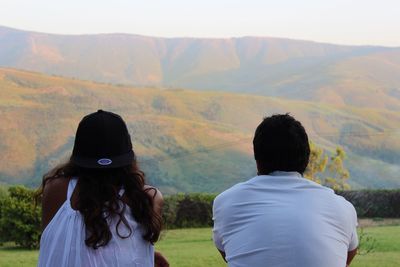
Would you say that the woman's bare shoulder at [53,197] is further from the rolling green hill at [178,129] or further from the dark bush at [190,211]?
the rolling green hill at [178,129]

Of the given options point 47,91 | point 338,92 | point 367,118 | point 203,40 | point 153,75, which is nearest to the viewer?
point 47,91

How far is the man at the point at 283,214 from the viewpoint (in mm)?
2533

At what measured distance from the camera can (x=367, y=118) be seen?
7675 cm

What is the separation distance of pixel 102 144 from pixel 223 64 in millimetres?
137876

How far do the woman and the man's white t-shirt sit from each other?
301 mm

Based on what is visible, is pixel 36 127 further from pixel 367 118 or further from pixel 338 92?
pixel 338 92

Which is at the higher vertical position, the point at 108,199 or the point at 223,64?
the point at 108,199

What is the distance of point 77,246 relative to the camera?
8.04ft

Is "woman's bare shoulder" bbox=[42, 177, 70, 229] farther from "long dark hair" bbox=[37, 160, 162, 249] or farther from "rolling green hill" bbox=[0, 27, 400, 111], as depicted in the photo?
"rolling green hill" bbox=[0, 27, 400, 111]

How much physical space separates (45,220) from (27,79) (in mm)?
66762

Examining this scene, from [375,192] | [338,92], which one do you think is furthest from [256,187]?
[338,92]

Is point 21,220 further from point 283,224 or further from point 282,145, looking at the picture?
point 283,224

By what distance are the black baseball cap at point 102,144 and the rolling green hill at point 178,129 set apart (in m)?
43.7

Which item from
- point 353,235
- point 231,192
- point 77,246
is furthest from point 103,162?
point 353,235
